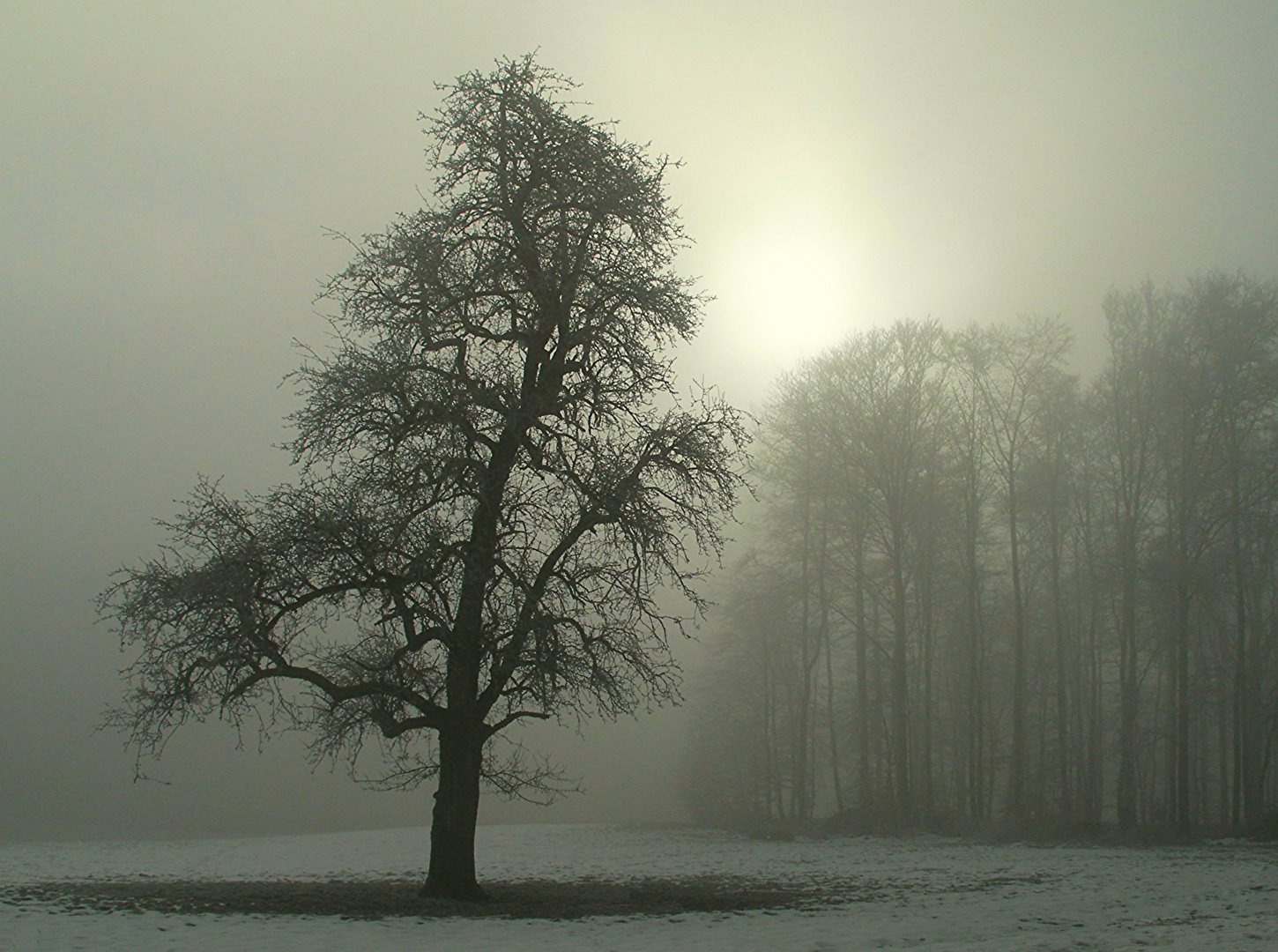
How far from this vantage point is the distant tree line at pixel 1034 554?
26891mm

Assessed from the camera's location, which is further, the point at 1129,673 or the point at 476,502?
the point at 1129,673

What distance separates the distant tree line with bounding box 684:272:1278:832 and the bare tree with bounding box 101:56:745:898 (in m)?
18.1

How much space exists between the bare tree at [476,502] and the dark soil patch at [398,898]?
3.98ft

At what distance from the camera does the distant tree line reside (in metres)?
26.9

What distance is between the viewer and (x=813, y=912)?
40.3ft

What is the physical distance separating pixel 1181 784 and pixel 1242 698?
311cm

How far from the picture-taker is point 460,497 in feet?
44.4

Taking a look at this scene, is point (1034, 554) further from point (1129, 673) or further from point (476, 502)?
point (476, 502)

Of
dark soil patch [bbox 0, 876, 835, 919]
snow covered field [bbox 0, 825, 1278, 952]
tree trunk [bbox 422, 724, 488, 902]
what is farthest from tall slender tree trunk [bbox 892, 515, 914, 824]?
tree trunk [bbox 422, 724, 488, 902]

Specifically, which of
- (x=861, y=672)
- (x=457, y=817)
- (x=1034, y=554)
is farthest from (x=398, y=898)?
(x=1034, y=554)

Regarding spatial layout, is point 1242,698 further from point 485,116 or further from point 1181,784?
point 485,116

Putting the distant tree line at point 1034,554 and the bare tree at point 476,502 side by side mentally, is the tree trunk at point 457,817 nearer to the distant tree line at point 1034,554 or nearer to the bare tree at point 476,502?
the bare tree at point 476,502

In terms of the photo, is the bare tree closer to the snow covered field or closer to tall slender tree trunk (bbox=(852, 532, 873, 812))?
the snow covered field

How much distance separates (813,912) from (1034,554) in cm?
2628
